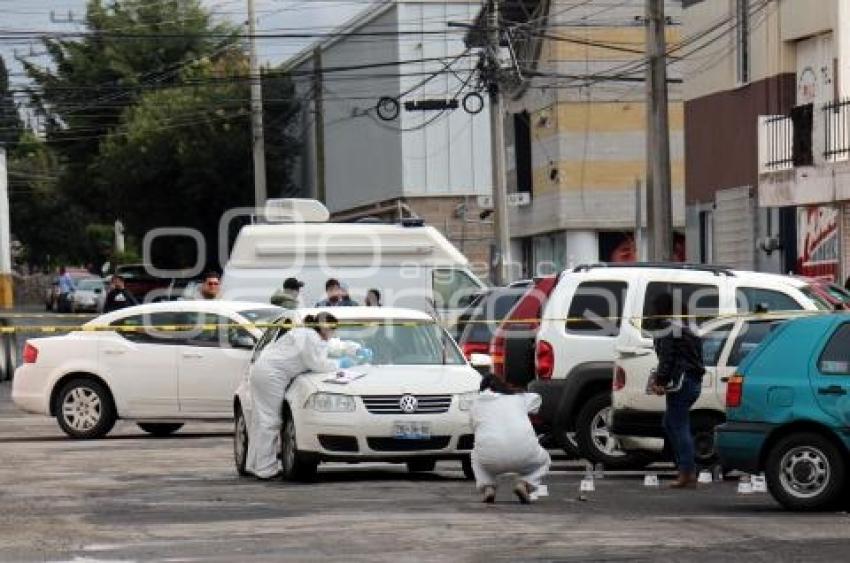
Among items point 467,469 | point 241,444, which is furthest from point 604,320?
point 241,444

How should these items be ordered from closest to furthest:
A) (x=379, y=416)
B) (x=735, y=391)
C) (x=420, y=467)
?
(x=735, y=391) → (x=379, y=416) → (x=420, y=467)

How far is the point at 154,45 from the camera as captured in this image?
79.1 m

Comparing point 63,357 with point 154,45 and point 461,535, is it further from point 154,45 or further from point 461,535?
point 154,45

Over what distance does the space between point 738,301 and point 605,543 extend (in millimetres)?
6802

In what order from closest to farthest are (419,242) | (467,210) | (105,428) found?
(105,428) → (419,242) → (467,210)

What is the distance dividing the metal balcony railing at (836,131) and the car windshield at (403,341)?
13.4 meters

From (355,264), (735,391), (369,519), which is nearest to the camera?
(369,519)

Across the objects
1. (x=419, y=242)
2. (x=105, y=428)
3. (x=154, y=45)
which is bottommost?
(x=105, y=428)

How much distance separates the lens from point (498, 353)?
21.0m

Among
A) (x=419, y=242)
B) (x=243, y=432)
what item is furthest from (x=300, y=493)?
(x=419, y=242)

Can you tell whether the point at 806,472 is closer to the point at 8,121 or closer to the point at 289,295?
the point at 289,295

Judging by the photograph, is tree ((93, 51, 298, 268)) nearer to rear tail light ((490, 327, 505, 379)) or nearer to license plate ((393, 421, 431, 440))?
rear tail light ((490, 327, 505, 379))

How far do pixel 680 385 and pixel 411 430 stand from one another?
232 cm

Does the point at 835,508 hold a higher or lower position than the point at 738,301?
lower
